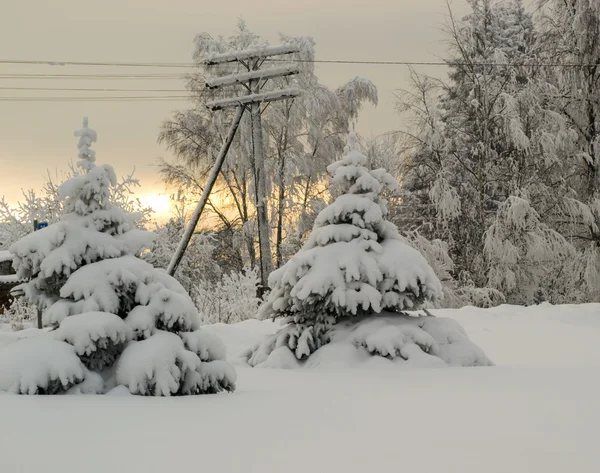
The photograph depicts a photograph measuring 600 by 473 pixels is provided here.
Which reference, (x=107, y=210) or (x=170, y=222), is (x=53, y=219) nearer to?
(x=170, y=222)

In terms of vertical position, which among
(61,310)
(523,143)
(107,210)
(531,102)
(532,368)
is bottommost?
(532,368)

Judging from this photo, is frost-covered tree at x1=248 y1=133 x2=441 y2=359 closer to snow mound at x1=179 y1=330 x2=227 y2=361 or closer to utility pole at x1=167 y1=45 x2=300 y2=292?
snow mound at x1=179 y1=330 x2=227 y2=361

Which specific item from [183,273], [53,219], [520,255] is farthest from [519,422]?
[183,273]

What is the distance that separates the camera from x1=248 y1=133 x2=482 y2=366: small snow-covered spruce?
8070 mm

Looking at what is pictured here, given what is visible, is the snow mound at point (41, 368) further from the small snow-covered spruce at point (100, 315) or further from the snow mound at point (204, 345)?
the snow mound at point (204, 345)

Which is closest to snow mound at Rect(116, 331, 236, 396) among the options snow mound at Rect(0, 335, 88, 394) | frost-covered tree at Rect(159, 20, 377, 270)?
snow mound at Rect(0, 335, 88, 394)

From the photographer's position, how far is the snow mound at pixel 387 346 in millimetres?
7719

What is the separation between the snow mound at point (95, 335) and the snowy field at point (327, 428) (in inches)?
19.6

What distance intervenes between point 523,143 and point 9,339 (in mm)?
17224

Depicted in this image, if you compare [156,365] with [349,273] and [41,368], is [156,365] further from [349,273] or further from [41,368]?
[349,273]

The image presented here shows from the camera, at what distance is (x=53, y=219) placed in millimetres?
23609

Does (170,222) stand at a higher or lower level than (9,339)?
higher

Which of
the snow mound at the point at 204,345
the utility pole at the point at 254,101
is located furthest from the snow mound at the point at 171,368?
the utility pole at the point at 254,101

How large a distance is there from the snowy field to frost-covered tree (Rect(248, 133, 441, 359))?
1.57 m
